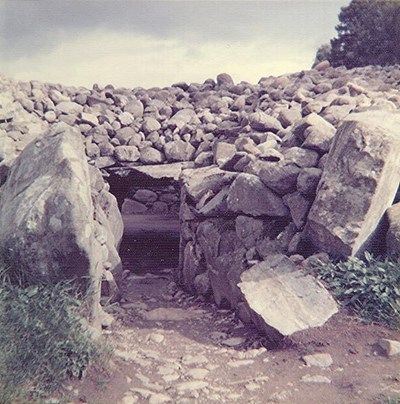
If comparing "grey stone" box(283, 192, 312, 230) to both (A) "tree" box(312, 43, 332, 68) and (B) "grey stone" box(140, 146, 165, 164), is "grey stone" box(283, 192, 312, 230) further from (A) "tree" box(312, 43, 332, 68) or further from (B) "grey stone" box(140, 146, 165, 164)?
(A) "tree" box(312, 43, 332, 68)

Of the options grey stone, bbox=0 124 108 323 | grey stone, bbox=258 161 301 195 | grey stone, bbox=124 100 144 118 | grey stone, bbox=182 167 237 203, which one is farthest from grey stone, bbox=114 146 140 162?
grey stone, bbox=0 124 108 323

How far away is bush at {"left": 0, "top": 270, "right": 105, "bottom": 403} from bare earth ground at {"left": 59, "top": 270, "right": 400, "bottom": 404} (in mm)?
156

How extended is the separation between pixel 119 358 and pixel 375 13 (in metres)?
16.6

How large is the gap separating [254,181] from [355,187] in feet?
3.87

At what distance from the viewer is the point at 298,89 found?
30.0 feet

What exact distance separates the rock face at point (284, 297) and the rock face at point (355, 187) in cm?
43

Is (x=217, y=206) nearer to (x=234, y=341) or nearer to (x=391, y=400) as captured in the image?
(x=234, y=341)

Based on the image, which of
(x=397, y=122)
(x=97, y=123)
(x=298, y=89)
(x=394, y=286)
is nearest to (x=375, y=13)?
(x=298, y=89)

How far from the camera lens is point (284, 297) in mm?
4715

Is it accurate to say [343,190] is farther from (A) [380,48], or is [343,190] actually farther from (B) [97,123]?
(A) [380,48]

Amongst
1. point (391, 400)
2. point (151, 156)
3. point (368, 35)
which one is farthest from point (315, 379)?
point (368, 35)

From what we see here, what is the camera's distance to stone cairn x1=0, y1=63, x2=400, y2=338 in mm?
4730

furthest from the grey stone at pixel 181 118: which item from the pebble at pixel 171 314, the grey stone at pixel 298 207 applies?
the pebble at pixel 171 314

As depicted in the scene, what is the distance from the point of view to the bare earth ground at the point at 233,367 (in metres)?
3.54
